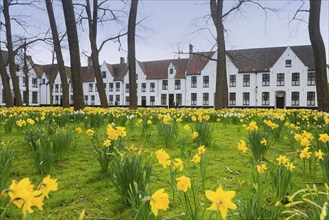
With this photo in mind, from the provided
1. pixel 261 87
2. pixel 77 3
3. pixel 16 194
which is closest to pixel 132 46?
pixel 77 3

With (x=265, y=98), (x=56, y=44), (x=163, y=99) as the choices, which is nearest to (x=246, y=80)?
(x=265, y=98)

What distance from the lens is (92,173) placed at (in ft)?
10.3

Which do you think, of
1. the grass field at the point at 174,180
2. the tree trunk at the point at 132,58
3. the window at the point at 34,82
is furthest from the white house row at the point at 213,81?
the grass field at the point at 174,180

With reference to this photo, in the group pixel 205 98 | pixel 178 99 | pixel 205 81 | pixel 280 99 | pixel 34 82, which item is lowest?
pixel 280 99

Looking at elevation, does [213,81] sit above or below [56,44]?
above

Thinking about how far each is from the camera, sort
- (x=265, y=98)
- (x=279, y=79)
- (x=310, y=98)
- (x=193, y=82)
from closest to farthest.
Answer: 1. (x=310, y=98)
2. (x=279, y=79)
3. (x=265, y=98)
4. (x=193, y=82)

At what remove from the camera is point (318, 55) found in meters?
10.2

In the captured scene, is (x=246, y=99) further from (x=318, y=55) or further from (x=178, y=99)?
(x=318, y=55)

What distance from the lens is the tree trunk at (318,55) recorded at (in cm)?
1010

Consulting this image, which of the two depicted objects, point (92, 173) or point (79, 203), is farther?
point (92, 173)

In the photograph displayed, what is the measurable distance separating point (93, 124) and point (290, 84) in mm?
37829

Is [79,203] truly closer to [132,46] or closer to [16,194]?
[16,194]

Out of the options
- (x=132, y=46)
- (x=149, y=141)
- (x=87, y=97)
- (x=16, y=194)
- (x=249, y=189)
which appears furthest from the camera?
(x=87, y=97)

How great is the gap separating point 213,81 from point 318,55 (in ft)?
108
